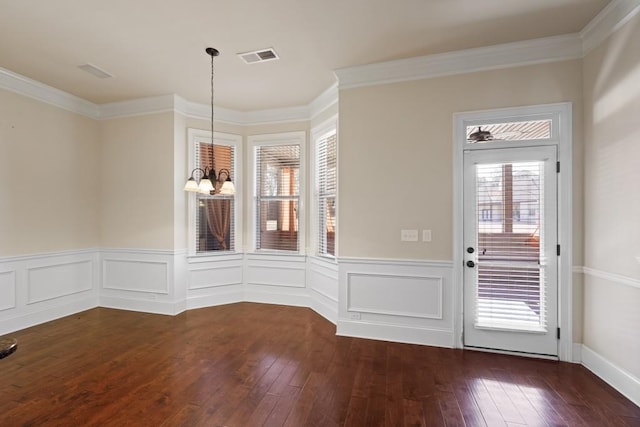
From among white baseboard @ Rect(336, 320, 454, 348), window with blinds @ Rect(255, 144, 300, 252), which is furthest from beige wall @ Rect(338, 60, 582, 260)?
window with blinds @ Rect(255, 144, 300, 252)

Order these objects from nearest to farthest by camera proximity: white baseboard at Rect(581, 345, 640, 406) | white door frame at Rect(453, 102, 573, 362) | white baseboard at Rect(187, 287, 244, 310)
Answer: white baseboard at Rect(581, 345, 640, 406) → white door frame at Rect(453, 102, 573, 362) → white baseboard at Rect(187, 287, 244, 310)

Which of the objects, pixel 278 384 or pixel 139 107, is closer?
pixel 278 384

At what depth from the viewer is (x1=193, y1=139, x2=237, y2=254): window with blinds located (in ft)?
16.0

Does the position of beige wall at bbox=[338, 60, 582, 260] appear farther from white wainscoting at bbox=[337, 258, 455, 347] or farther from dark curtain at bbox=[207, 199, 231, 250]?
dark curtain at bbox=[207, 199, 231, 250]

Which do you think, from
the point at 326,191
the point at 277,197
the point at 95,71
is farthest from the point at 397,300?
the point at 95,71

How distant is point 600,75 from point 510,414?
9.84ft

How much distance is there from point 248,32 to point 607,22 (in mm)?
3173

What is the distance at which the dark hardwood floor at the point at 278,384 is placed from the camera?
221cm

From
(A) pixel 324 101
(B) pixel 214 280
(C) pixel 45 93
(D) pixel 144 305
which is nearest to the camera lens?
(C) pixel 45 93

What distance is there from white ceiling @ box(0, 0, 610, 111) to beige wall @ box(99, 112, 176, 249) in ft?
2.75

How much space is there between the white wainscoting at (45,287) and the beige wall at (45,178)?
147mm

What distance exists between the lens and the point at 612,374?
2617 millimetres

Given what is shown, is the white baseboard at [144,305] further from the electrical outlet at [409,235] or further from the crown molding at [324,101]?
the crown molding at [324,101]

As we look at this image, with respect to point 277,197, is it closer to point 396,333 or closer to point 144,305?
point 144,305
